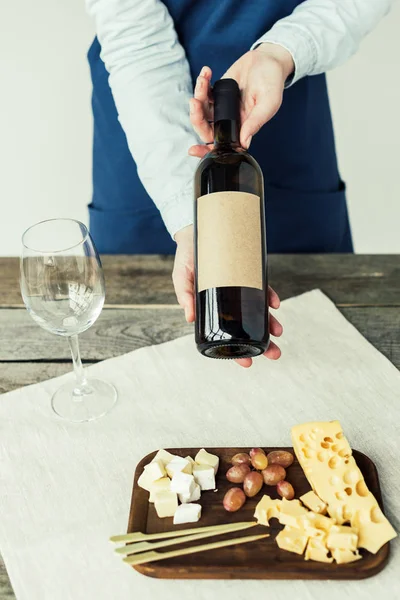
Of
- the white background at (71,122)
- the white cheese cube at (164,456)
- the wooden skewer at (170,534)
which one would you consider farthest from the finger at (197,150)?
the white background at (71,122)

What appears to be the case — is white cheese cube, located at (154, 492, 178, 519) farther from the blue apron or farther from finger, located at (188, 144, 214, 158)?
the blue apron

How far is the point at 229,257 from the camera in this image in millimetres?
802

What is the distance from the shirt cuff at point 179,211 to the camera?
114 cm

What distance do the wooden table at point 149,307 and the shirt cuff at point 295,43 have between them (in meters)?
0.35

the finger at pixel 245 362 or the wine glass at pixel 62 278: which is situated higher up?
the wine glass at pixel 62 278

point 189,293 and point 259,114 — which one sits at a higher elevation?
point 259,114

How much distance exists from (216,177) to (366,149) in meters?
1.53

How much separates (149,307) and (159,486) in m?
0.45

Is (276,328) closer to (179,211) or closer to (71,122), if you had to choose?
(179,211)

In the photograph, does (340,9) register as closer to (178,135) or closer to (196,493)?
(178,135)

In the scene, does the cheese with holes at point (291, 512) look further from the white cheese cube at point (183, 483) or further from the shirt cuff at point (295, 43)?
the shirt cuff at point (295, 43)

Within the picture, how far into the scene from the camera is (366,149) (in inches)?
89.4

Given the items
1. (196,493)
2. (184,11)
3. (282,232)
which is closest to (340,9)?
(184,11)

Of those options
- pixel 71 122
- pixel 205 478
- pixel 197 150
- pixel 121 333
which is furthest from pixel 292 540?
pixel 71 122
